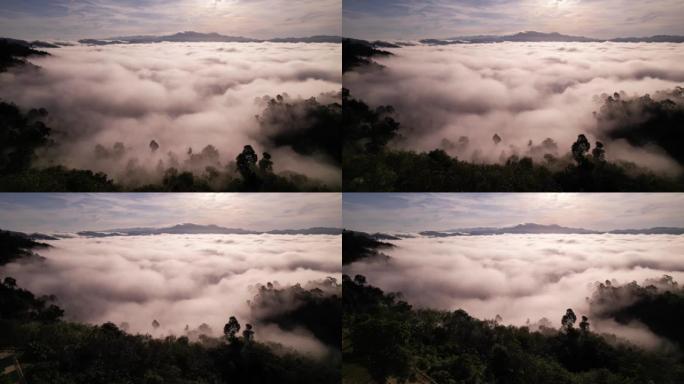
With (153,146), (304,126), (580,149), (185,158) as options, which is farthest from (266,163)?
(580,149)

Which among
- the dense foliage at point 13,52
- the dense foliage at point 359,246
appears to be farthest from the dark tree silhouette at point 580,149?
the dense foliage at point 13,52

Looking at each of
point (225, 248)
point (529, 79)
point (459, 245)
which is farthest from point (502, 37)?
point (225, 248)

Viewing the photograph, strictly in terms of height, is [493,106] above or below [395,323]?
above

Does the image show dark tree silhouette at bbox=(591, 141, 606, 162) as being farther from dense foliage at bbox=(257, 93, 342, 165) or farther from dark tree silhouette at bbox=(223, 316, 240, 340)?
dark tree silhouette at bbox=(223, 316, 240, 340)

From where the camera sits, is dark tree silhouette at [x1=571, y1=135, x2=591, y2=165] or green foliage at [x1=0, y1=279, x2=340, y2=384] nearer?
green foliage at [x1=0, y1=279, x2=340, y2=384]

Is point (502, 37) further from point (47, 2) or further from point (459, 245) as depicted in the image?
point (47, 2)

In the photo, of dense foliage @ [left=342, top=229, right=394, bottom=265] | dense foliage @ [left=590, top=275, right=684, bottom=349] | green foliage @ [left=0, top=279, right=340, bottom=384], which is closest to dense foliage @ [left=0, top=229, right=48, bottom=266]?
green foliage @ [left=0, top=279, right=340, bottom=384]

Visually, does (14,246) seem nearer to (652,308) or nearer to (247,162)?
(247,162)
